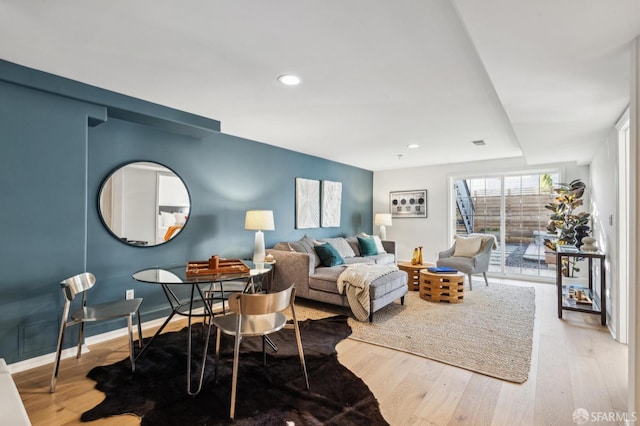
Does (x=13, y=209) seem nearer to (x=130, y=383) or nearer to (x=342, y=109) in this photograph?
(x=130, y=383)

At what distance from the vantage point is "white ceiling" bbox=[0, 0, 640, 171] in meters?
1.59

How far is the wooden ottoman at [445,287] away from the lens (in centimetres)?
416

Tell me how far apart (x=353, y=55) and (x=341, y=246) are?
3.72m

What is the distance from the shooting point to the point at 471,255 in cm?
521

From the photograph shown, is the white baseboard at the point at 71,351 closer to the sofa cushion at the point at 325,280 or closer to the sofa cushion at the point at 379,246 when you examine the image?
the sofa cushion at the point at 325,280

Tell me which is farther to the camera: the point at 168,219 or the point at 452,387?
the point at 168,219

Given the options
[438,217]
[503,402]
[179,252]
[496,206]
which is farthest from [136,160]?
[496,206]

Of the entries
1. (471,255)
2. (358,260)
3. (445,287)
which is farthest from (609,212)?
(358,260)

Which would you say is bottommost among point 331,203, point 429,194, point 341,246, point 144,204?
point 341,246

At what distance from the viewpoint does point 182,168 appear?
3676 millimetres

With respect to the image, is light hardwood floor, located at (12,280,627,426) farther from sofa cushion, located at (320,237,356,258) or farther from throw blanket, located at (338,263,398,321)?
sofa cushion, located at (320,237,356,258)

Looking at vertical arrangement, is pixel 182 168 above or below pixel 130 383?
above

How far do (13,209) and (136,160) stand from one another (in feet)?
3.62

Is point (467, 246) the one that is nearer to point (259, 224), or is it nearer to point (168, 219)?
point (259, 224)
